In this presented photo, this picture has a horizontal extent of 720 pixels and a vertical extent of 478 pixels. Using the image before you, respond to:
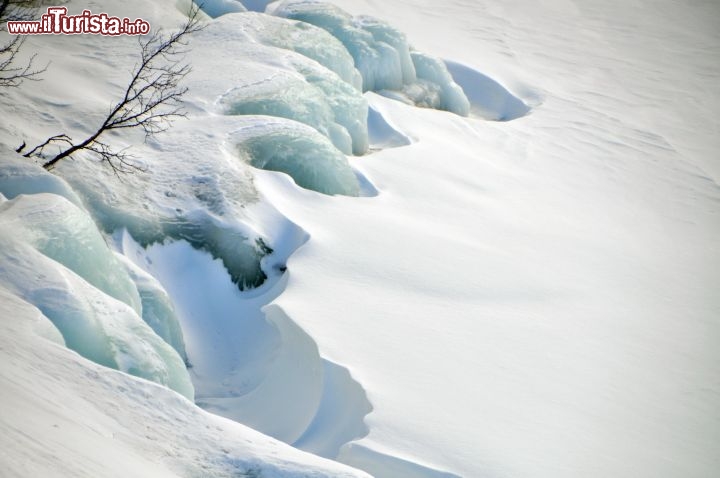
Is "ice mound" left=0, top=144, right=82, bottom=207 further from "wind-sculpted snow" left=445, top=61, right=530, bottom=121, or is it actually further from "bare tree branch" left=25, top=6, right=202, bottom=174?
"wind-sculpted snow" left=445, top=61, right=530, bottom=121

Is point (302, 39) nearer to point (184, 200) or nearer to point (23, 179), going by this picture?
point (184, 200)

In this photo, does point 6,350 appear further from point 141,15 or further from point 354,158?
point 141,15

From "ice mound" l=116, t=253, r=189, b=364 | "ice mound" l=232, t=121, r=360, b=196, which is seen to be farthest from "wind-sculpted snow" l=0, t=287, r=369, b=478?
"ice mound" l=232, t=121, r=360, b=196

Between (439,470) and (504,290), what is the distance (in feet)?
6.51

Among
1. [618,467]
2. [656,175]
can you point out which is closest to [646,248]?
[656,175]

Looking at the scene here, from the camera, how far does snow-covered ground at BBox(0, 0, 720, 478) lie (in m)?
2.84

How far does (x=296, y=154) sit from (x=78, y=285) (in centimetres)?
290

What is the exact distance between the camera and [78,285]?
3.32 m

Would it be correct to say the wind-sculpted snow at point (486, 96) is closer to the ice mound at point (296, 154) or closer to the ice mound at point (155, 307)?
the ice mound at point (296, 154)

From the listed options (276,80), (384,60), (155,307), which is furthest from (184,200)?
(384,60)

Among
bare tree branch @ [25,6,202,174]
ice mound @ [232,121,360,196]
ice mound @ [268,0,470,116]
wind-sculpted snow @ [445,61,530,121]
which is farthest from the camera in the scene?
wind-sculpted snow @ [445,61,530,121]

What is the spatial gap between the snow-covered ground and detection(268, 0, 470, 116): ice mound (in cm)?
4

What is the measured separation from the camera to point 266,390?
175 inches

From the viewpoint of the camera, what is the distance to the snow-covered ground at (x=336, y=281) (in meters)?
2.84
